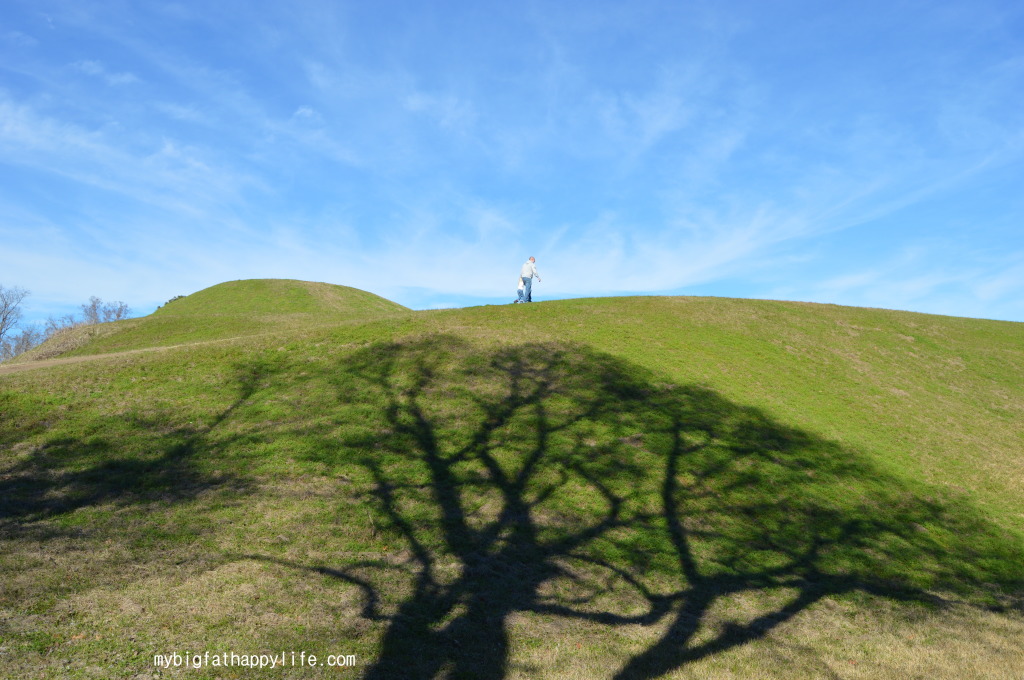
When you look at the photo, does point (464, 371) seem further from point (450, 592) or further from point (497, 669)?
point (497, 669)

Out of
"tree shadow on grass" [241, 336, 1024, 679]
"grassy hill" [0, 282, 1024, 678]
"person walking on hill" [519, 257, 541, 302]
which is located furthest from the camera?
"person walking on hill" [519, 257, 541, 302]

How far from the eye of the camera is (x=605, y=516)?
1361cm

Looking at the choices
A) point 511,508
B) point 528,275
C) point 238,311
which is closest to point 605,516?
point 511,508

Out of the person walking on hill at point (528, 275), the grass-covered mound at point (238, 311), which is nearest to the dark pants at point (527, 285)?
the person walking on hill at point (528, 275)

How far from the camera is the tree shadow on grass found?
32.2 ft

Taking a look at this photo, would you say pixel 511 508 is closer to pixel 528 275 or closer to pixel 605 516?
pixel 605 516

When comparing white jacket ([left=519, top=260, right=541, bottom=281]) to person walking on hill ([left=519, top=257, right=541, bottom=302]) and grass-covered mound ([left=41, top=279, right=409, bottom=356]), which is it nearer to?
person walking on hill ([left=519, top=257, right=541, bottom=302])

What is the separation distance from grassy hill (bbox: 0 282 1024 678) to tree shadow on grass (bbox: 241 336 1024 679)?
0.25ft

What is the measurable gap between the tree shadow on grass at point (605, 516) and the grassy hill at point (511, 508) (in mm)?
76

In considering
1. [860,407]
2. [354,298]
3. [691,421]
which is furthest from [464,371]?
[354,298]

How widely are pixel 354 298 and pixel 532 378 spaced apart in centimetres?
5606

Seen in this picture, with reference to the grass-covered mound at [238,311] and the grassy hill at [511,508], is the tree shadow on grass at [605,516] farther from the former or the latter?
the grass-covered mound at [238,311]

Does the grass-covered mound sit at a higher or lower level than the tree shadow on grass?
higher

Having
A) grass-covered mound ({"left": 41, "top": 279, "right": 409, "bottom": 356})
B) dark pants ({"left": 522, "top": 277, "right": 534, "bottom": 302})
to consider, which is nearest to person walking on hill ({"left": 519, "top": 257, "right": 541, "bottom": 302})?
dark pants ({"left": 522, "top": 277, "right": 534, "bottom": 302})
